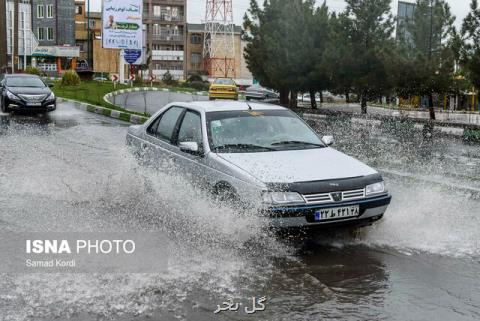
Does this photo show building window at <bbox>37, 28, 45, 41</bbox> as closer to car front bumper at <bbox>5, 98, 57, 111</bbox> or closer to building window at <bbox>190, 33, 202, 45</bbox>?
building window at <bbox>190, 33, 202, 45</bbox>

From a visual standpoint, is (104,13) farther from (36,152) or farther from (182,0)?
(182,0)

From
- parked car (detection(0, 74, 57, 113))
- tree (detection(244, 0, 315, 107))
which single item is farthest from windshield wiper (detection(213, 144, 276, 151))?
tree (detection(244, 0, 315, 107))

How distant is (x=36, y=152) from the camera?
13.2 metres

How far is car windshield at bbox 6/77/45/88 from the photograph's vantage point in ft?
78.3

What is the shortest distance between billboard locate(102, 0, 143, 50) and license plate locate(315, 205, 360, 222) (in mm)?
38888

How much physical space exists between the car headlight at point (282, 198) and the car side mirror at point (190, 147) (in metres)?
1.37

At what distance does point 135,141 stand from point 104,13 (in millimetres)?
36673

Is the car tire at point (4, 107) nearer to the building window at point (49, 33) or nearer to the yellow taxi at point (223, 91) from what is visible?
the yellow taxi at point (223, 91)

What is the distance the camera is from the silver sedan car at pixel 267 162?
6137mm

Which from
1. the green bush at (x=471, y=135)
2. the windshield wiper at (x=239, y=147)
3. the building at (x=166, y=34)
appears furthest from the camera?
the building at (x=166, y=34)

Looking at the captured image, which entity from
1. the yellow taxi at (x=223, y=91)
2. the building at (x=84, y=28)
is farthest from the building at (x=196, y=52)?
the yellow taxi at (x=223, y=91)

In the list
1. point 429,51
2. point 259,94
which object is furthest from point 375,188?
point 259,94

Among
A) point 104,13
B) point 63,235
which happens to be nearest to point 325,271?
point 63,235

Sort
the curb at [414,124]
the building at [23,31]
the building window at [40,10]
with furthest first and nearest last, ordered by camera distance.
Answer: the building window at [40,10], the building at [23,31], the curb at [414,124]
